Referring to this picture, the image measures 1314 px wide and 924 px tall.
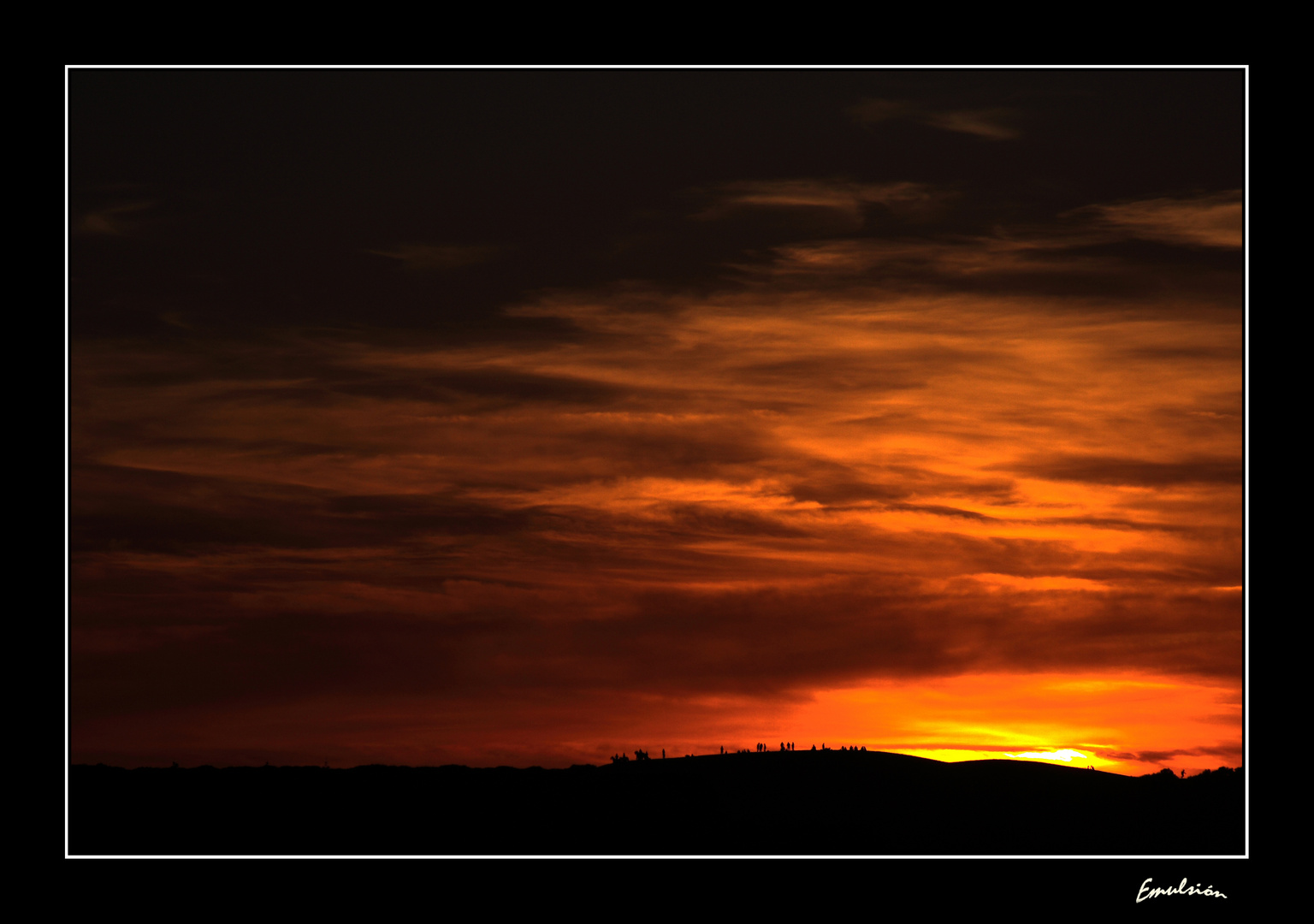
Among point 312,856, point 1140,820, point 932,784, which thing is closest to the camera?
point 312,856

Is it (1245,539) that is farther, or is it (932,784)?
(932,784)

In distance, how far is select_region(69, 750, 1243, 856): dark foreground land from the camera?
1475 cm

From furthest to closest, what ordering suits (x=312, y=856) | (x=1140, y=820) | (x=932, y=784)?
(x=932, y=784) < (x=1140, y=820) < (x=312, y=856)

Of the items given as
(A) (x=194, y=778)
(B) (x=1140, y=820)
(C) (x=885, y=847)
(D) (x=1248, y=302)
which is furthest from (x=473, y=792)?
(D) (x=1248, y=302)

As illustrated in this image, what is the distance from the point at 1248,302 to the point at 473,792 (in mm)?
10256

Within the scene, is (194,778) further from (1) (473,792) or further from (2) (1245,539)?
(2) (1245,539)

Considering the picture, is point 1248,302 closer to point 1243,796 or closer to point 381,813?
point 1243,796

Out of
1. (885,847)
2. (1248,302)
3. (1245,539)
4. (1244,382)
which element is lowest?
(885,847)

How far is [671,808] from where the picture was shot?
15.4m

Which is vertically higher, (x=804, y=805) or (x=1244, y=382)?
(x=1244, y=382)

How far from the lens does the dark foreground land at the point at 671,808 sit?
14.8 metres

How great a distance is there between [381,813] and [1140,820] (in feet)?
29.0

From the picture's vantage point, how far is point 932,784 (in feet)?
52.1

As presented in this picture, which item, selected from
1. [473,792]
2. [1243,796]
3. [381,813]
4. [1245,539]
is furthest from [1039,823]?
[381,813]
